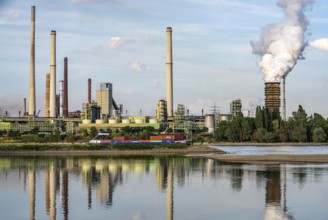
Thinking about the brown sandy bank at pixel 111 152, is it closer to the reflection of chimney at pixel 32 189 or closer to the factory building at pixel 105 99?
the reflection of chimney at pixel 32 189

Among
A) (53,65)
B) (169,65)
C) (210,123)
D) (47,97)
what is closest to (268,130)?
(210,123)

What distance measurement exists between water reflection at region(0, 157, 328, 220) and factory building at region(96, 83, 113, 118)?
302ft

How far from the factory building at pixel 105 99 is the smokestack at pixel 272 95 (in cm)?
3994

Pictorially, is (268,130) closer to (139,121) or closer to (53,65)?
(139,121)

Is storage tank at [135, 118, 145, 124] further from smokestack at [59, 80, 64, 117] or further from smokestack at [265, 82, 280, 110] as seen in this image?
smokestack at [265, 82, 280, 110]

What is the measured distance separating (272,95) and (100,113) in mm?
42627

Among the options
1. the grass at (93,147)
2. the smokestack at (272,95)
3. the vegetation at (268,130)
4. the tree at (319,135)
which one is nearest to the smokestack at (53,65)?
the vegetation at (268,130)

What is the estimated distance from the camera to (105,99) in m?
159

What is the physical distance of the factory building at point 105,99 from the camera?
15800cm

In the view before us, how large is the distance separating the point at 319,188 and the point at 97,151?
60.1m

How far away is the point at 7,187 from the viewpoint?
46.5 meters

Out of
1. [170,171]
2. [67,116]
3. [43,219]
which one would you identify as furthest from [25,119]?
[43,219]

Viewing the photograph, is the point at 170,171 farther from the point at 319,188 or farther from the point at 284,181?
the point at 319,188

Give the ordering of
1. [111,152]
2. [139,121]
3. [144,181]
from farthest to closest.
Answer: [139,121] < [111,152] < [144,181]
